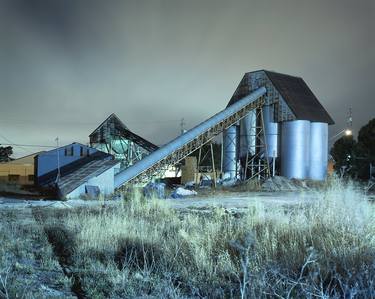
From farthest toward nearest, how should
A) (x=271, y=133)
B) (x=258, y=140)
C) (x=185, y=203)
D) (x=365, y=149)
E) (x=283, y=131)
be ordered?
1. (x=365, y=149)
2. (x=258, y=140)
3. (x=271, y=133)
4. (x=283, y=131)
5. (x=185, y=203)

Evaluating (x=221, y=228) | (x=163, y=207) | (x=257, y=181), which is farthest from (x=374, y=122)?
(x=221, y=228)

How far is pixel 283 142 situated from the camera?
131ft

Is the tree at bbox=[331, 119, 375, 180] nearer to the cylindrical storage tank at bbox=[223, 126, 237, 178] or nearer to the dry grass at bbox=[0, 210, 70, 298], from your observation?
the cylindrical storage tank at bbox=[223, 126, 237, 178]

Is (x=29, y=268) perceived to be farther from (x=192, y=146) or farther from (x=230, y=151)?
(x=230, y=151)

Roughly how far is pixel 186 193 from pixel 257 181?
1019 centimetres

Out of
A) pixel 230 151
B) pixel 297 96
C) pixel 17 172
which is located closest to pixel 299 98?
pixel 297 96

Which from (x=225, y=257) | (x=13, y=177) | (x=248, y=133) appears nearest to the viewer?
(x=225, y=257)

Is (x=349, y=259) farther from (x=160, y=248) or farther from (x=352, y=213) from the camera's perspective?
(x=160, y=248)

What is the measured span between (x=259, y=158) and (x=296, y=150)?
4.21m

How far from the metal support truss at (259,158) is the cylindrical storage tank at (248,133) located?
30 centimetres

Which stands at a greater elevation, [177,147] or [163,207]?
[177,147]

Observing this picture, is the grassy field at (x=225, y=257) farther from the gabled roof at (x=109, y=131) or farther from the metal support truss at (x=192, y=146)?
the gabled roof at (x=109, y=131)

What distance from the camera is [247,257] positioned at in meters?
4.69

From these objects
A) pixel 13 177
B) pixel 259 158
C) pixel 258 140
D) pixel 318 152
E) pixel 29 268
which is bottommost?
pixel 13 177
